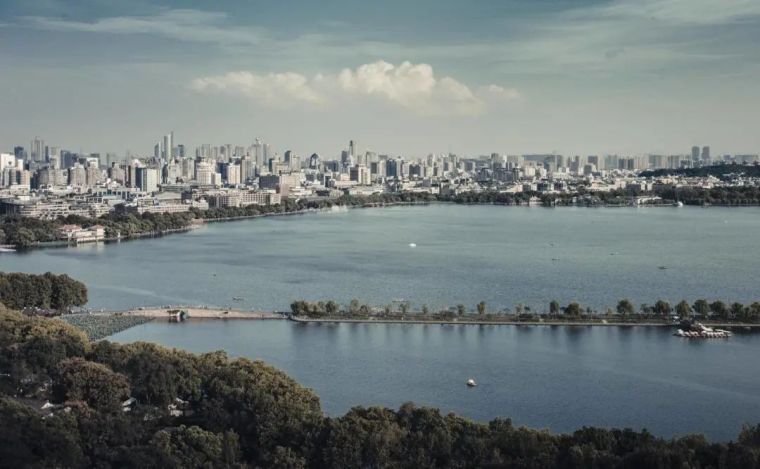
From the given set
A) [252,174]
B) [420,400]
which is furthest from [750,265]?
[252,174]

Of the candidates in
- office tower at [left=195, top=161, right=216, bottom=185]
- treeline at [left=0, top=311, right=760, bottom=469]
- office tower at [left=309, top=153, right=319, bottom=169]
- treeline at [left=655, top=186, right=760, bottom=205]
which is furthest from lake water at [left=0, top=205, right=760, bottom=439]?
office tower at [left=309, top=153, right=319, bottom=169]

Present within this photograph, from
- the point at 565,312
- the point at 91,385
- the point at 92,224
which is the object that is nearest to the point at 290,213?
the point at 92,224

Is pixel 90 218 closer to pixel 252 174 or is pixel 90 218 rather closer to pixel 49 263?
pixel 49 263

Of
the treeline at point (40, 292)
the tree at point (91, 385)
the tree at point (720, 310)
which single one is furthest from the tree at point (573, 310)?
the treeline at point (40, 292)

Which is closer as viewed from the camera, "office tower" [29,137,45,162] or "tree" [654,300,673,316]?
"tree" [654,300,673,316]

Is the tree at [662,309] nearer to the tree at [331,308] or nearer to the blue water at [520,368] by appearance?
the blue water at [520,368]

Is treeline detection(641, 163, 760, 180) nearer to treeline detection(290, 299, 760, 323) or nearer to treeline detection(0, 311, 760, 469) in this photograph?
treeline detection(290, 299, 760, 323)

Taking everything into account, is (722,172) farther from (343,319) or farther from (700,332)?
(343,319)
